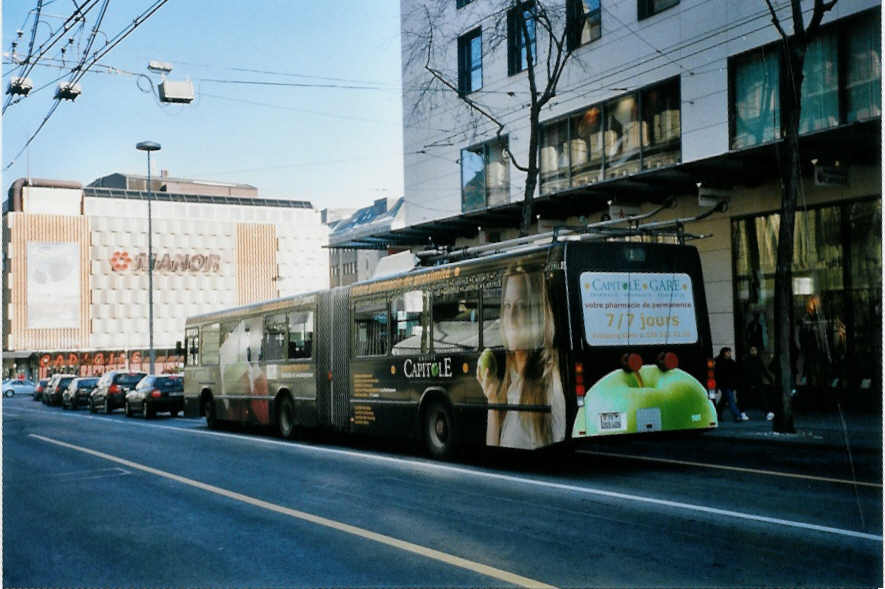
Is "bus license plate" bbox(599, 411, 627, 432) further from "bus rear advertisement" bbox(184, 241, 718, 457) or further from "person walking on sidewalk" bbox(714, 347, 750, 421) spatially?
"person walking on sidewalk" bbox(714, 347, 750, 421)

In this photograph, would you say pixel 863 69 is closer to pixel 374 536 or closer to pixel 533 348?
pixel 533 348

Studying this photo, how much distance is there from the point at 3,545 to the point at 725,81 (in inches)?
713

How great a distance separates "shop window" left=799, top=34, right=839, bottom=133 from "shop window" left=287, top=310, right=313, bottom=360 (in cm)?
1077

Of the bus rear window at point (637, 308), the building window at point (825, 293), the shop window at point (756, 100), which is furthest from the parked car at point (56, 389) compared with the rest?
the bus rear window at point (637, 308)

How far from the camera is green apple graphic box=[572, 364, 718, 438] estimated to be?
1172cm

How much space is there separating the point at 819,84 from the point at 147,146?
104 feet

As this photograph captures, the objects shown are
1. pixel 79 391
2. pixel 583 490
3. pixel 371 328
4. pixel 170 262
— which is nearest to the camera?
pixel 583 490

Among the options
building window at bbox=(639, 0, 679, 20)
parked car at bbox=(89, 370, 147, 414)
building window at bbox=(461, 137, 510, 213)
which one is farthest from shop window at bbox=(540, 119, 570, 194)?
parked car at bbox=(89, 370, 147, 414)

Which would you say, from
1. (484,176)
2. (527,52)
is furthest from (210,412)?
(484,176)

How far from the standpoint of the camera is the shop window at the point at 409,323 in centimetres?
1480

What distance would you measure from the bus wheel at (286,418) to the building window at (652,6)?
498 inches

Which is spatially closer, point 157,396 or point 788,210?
point 788,210

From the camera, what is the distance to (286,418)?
19.7 metres

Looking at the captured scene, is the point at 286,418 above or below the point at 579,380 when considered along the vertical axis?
below
